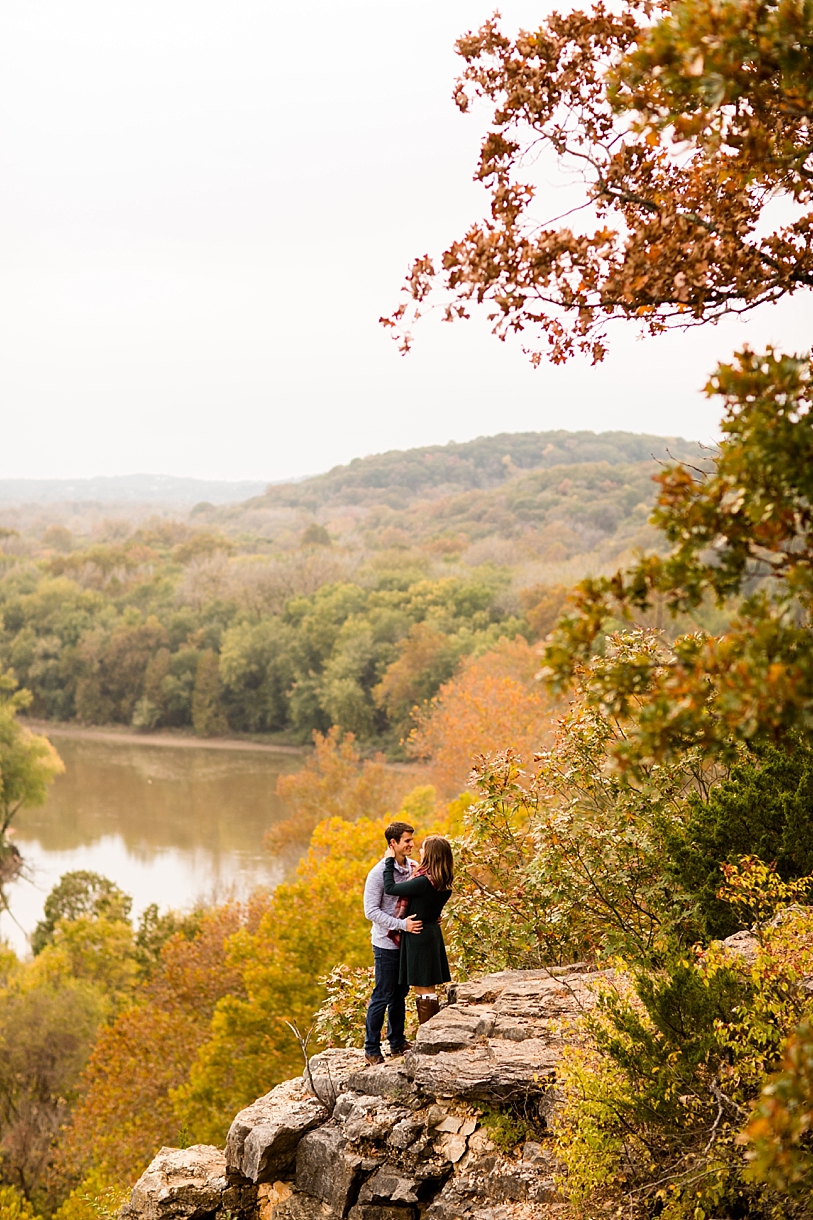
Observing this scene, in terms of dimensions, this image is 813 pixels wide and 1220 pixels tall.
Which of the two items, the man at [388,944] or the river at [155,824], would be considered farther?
the river at [155,824]

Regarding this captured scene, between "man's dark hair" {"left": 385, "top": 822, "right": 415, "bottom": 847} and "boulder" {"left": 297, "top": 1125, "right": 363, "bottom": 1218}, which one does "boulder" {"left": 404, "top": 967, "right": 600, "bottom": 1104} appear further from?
"man's dark hair" {"left": 385, "top": 822, "right": 415, "bottom": 847}

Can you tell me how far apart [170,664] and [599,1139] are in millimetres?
61623

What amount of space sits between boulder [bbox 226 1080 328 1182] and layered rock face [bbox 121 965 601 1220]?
10 mm

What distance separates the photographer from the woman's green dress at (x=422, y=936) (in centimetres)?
716

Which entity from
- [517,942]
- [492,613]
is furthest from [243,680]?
[517,942]

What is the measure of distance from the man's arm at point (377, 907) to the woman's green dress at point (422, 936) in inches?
2.9

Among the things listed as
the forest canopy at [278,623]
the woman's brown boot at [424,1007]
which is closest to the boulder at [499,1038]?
the woman's brown boot at [424,1007]

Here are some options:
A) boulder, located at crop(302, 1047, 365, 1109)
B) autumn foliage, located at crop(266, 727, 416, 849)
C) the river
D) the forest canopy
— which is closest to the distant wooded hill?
the forest canopy

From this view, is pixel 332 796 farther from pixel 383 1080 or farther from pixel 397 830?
pixel 397 830

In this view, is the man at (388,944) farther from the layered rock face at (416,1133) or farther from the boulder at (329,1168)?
the boulder at (329,1168)

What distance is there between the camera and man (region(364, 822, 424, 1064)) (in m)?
7.25

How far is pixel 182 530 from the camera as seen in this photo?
118m

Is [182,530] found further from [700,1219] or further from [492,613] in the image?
[700,1219]

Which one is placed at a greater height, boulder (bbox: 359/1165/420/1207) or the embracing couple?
the embracing couple
